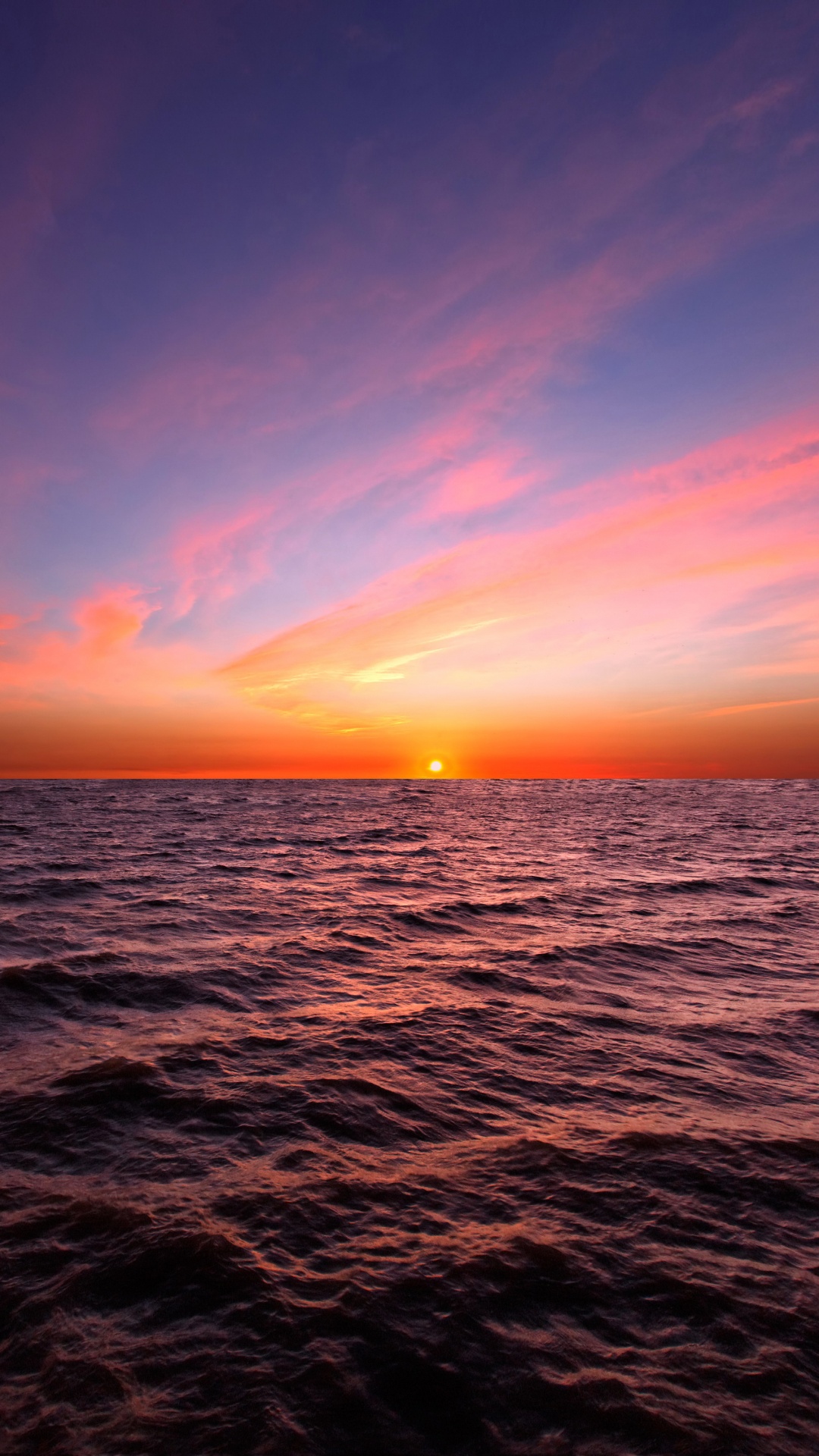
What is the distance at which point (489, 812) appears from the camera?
68188mm

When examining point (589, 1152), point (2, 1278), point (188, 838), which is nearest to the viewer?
point (2, 1278)

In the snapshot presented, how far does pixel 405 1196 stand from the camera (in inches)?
206

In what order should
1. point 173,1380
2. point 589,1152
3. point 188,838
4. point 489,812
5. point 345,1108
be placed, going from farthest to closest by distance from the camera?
point 489,812
point 188,838
point 345,1108
point 589,1152
point 173,1380

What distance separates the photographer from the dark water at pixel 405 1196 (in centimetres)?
348

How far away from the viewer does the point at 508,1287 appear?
4266 mm

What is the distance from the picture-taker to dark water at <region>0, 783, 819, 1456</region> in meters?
3.48

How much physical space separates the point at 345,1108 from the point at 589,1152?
239 centimetres

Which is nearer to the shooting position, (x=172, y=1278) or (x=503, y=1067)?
(x=172, y=1278)

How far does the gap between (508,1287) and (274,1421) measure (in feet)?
5.36

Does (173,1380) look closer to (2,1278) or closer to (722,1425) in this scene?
(2,1278)

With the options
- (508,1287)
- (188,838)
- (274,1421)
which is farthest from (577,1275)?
(188,838)

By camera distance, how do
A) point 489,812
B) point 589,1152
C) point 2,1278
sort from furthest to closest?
point 489,812
point 589,1152
point 2,1278

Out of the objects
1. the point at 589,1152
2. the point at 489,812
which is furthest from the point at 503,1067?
the point at 489,812

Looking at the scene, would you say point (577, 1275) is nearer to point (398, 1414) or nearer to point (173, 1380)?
point (398, 1414)
